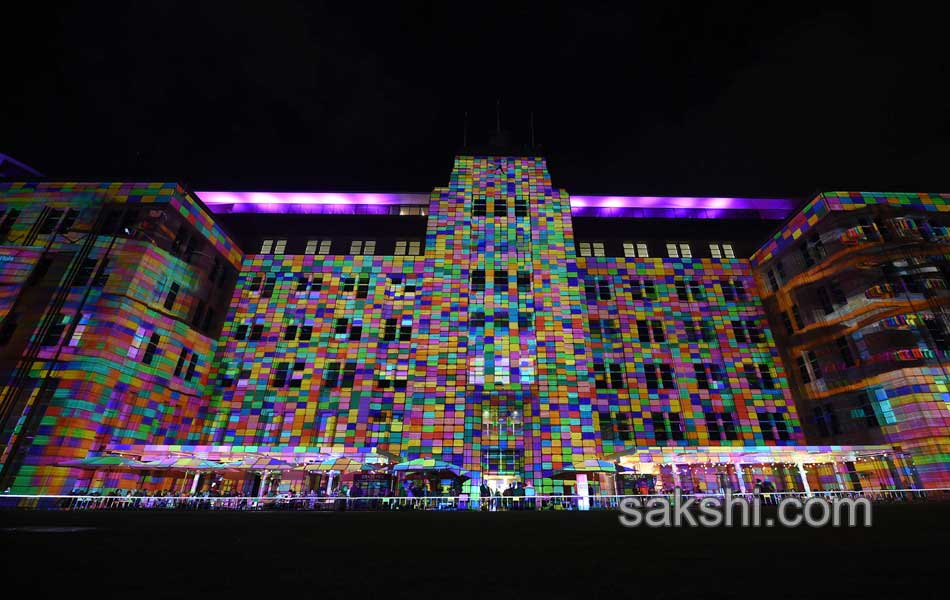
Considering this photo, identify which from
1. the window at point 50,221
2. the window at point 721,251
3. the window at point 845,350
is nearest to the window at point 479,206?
the window at point 721,251

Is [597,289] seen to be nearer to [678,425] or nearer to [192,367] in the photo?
[678,425]

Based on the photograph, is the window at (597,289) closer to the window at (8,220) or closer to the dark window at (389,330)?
the dark window at (389,330)

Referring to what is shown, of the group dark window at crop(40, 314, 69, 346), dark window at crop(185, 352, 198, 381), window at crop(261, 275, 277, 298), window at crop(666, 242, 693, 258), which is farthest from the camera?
window at crop(666, 242, 693, 258)

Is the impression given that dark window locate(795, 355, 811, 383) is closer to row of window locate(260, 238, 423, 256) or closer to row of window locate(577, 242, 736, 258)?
row of window locate(577, 242, 736, 258)

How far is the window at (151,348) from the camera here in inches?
1837

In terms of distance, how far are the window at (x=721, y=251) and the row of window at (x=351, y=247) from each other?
42.6 metres

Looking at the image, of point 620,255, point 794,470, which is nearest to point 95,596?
point 794,470

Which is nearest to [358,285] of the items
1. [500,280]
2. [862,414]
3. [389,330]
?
[389,330]

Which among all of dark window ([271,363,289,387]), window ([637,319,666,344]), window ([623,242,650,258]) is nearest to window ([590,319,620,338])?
window ([637,319,666,344])

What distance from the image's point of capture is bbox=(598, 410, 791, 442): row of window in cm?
5216

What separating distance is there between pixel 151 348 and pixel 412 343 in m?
27.9

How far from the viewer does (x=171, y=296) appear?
5056cm

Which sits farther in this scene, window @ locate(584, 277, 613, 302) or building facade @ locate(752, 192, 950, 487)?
window @ locate(584, 277, 613, 302)

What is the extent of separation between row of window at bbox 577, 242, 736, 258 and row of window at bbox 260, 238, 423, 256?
2428 cm
